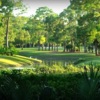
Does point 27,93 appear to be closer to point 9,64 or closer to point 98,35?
point 9,64

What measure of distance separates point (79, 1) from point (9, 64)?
9.35 m

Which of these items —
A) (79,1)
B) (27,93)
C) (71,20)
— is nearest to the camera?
(27,93)

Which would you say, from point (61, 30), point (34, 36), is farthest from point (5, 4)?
point (34, 36)

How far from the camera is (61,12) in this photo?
280ft

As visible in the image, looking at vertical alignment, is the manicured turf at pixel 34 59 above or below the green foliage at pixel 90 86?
below

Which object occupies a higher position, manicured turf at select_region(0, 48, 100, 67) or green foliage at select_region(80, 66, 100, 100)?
green foliage at select_region(80, 66, 100, 100)

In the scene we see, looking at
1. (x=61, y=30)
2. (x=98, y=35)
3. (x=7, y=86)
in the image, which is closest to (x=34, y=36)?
(x=61, y=30)

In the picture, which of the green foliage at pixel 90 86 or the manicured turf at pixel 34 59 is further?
the manicured turf at pixel 34 59

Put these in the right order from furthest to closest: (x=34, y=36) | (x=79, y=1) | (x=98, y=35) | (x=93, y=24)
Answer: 1. (x=34, y=36)
2. (x=98, y=35)
3. (x=93, y=24)
4. (x=79, y=1)

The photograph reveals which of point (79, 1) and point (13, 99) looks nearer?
point (13, 99)

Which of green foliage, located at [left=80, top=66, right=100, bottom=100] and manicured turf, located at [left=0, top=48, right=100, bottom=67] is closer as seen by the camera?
green foliage, located at [left=80, top=66, right=100, bottom=100]

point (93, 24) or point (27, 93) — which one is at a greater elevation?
point (93, 24)

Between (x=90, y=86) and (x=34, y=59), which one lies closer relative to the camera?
(x=90, y=86)

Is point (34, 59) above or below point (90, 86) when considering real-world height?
below
